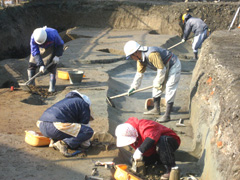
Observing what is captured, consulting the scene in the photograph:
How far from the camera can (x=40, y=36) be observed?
7477mm

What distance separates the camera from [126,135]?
15.4 ft

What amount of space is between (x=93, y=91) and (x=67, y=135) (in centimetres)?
296

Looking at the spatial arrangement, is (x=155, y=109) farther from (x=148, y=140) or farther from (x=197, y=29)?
(x=197, y=29)

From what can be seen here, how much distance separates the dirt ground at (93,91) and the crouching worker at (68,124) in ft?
0.73

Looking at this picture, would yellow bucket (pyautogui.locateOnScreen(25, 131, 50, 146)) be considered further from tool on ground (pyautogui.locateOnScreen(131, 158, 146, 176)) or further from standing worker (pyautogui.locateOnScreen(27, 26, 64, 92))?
standing worker (pyautogui.locateOnScreen(27, 26, 64, 92))

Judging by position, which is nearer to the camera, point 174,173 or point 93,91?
→ point 174,173

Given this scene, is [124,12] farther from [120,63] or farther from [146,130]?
[146,130]

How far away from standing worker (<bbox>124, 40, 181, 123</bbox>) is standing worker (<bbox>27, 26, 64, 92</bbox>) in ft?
6.47

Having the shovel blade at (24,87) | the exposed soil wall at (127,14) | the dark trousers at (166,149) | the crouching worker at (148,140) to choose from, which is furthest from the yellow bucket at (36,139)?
the exposed soil wall at (127,14)

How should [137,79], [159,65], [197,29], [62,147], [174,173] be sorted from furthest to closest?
1. [197,29]
2. [137,79]
3. [159,65]
4. [62,147]
5. [174,173]

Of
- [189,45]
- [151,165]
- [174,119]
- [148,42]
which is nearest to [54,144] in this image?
[151,165]

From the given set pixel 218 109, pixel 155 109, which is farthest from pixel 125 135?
pixel 155 109

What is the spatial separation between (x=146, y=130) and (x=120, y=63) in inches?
256

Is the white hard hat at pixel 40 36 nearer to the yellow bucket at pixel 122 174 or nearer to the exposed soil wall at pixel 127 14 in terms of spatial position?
the yellow bucket at pixel 122 174
